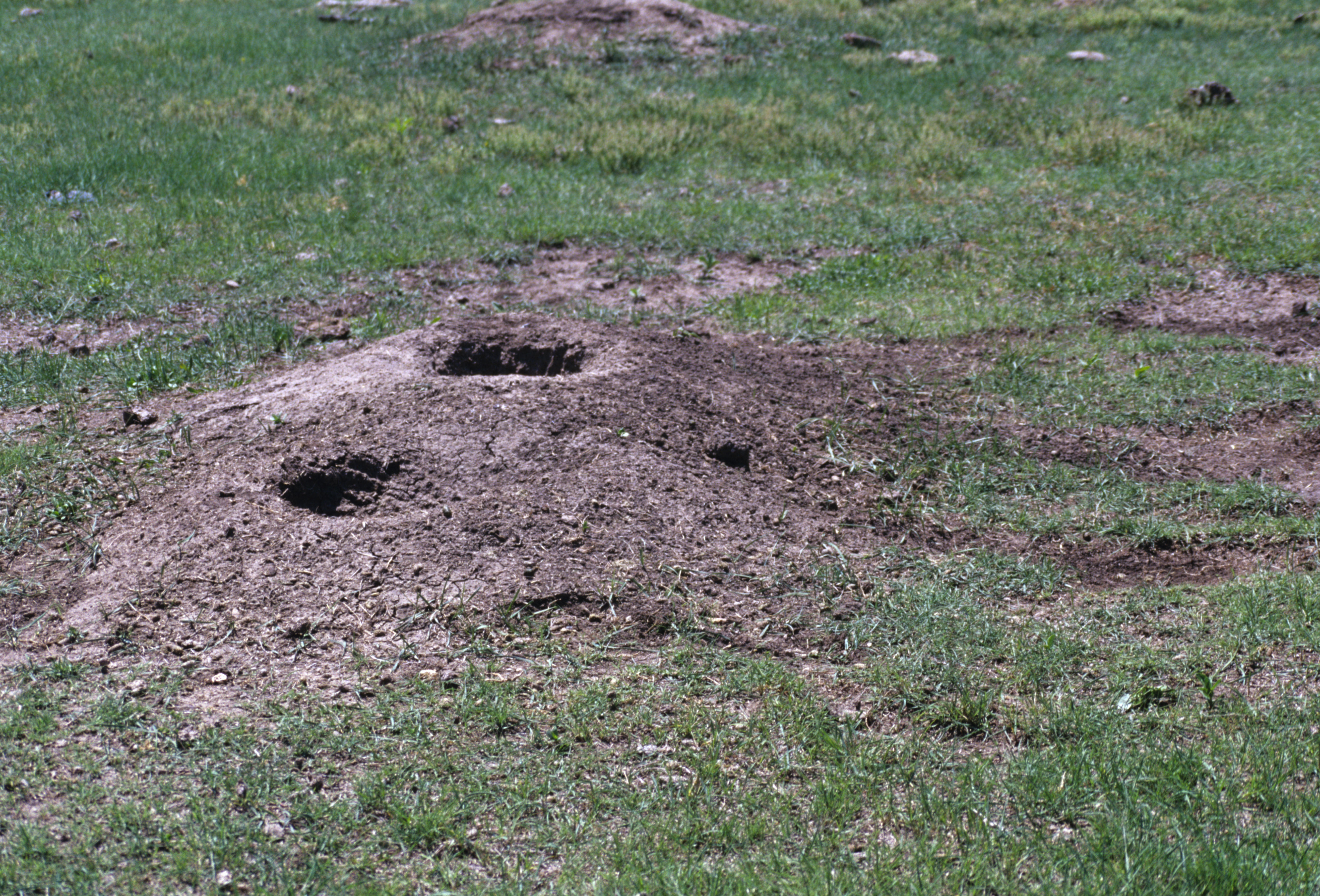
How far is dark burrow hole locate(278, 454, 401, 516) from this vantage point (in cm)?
446

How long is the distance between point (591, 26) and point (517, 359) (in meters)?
10.1

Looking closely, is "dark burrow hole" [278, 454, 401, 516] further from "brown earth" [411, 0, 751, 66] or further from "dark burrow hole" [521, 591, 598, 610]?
"brown earth" [411, 0, 751, 66]

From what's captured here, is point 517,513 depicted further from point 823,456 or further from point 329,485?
point 823,456

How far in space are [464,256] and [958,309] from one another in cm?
357

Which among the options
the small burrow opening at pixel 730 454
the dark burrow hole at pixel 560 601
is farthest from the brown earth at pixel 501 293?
the dark burrow hole at pixel 560 601

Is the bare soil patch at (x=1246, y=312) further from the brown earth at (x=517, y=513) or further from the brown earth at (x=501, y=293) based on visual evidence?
the brown earth at (x=501, y=293)

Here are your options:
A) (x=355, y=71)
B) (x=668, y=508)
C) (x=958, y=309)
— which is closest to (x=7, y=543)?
(x=668, y=508)

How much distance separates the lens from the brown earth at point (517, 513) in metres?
3.86

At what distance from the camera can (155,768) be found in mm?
3168

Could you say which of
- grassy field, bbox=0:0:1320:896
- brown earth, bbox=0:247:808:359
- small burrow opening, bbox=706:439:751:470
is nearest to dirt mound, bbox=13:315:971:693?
small burrow opening, bbox=706:439:751:470

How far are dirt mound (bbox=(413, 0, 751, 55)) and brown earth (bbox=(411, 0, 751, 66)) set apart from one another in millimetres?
11

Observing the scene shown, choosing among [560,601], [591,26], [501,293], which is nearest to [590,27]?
[591,26]

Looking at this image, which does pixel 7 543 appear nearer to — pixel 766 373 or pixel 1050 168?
pixel 766 373

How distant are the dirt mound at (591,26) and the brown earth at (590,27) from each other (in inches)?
0.4
